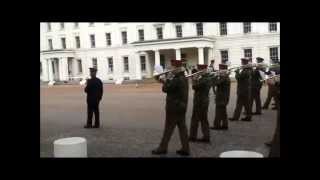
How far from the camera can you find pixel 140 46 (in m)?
7.64

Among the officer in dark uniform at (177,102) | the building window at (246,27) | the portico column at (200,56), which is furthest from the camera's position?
the portico column at (200,56)

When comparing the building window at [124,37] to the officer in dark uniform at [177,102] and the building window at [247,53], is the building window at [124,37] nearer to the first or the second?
the officer in dark uniform at [177,102]

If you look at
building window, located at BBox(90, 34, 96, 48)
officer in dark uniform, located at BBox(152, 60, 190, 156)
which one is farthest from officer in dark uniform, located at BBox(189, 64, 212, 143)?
building window, located at BBox(90, 34, 96, 48)

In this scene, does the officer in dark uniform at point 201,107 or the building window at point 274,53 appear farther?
the officer in dark uniform at point 201,107

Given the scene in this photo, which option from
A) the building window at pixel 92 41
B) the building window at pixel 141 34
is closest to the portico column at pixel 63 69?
the building window at pixel 92 41

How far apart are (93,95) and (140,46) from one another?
1268 mm

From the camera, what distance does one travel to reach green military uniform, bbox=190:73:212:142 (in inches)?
291

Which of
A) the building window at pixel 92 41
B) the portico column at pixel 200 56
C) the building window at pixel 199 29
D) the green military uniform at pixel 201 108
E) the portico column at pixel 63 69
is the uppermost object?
the building window at pixel 199 29

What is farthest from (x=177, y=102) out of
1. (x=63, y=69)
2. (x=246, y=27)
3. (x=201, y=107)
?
(x=63, y=69)

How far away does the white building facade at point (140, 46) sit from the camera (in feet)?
21.9
